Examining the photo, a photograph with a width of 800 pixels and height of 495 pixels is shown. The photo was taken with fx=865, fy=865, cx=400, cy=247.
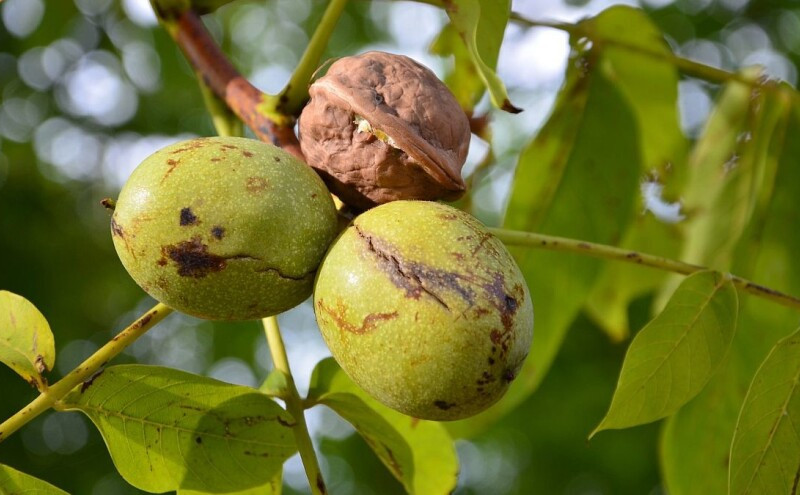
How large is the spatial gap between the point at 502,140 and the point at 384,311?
13.5 feet

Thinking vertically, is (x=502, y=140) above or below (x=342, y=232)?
below

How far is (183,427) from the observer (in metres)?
1.34

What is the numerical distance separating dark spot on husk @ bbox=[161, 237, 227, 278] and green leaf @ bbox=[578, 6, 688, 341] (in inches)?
46.2

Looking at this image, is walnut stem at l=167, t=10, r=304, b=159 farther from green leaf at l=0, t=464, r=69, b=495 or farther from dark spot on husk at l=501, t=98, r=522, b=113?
green leaf at l=0, t=464, r=69, b=495

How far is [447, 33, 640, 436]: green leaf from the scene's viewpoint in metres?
1.97

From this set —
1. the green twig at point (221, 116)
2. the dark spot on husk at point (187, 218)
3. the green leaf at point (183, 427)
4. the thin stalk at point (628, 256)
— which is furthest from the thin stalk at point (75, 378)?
the thin stalk at point (628, 256)

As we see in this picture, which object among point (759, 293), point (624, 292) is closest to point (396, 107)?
point (759, 293)

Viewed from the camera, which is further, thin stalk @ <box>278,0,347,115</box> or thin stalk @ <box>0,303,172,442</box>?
thin stalk @ <box>278,0,347,115</box>

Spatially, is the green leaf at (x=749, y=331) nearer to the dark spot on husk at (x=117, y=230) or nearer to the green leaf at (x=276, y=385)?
the green leaf at (x=276, y=385)

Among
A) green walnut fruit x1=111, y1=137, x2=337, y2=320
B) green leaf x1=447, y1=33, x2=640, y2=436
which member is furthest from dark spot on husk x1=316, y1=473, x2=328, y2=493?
green leaf x1=447, y1=33, x2=640, y2=436

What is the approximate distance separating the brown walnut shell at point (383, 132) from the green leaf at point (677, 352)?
0.39 metres

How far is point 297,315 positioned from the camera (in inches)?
227

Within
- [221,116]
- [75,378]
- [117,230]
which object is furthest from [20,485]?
[221,116]

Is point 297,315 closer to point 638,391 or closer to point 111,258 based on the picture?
point 111,258
